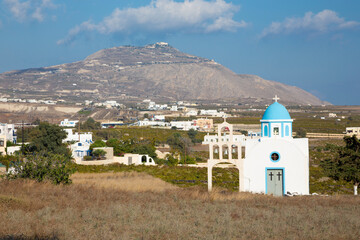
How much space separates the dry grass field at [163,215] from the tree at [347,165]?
4573 mm

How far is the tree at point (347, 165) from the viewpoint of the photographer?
73.8 ft

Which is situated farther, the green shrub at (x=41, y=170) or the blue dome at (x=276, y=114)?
the blue dome at (x=276, y=114)

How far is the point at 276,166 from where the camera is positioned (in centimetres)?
2225

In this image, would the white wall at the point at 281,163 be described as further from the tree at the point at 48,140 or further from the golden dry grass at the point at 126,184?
the tree at the point at 48,140

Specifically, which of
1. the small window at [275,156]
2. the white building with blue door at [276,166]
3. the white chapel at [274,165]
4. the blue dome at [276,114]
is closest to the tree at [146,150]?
the blue dome at [276,114]

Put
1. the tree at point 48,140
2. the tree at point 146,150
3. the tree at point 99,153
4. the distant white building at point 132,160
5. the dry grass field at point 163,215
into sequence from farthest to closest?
1. the tree at point 146,150
2. the tree at point 48,140
3. the tree at point 99,153
4. the distant white building at point 132,160
5. the dry grass field at point 163,215

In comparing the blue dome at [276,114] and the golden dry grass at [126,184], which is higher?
the blue dome at [276,114]

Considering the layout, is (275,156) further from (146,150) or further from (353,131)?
(353,131)

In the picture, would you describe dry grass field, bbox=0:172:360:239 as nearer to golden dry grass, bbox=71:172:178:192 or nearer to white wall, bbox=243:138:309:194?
golden dry grass, bbox=71:172:178:192

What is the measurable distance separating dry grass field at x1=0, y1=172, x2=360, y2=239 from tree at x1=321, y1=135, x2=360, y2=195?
457 cm

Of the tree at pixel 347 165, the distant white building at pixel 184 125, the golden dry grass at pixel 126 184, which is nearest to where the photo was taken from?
the golden dry grass at pixel 126 184

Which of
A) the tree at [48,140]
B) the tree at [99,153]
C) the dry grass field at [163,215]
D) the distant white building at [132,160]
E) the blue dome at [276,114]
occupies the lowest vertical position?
the dry grass field at [163,215]

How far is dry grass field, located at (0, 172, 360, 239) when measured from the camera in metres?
11.5

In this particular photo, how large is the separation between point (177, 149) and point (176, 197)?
138ft
